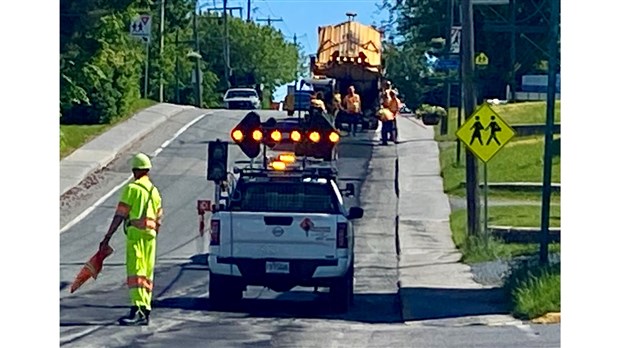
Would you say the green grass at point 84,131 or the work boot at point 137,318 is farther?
the green grass at point 84,131

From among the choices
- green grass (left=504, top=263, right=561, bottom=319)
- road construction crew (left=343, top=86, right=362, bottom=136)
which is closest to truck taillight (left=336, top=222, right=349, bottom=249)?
green grass (left=504, top=263, right=561, bottom=319)

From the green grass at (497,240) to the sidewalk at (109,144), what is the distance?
7.50 meters

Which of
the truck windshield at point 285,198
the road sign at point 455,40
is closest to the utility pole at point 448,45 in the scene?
the road sign at point 455,40

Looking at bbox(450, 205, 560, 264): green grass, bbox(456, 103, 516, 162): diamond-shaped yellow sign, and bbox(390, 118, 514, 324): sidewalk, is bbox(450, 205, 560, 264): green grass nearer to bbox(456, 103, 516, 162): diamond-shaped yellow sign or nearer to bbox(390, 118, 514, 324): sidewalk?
bbox(390, 118, 514, 324): sidewalk

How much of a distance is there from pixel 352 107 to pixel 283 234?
14.2 meters

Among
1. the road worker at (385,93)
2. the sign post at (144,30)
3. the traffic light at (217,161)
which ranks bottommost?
the traffic light at (217,161)

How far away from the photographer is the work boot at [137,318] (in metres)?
14.6

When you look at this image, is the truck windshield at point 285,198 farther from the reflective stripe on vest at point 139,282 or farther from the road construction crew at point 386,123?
the road construction crew at point 386,123

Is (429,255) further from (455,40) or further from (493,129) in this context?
(455,40)

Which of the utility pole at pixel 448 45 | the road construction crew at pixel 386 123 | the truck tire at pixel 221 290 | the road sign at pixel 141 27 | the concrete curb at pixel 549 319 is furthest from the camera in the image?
the utility pole at pixel 448 45

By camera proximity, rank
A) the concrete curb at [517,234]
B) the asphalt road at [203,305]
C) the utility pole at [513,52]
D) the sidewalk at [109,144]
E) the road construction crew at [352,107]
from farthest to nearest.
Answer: the road construction crew at [352,107], the sidewalk at [109,144], the utility pole at [513,52], the concrete curb at [517,234], the asphalt road at [203,305]

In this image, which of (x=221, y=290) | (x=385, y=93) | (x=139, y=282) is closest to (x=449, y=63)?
(x=385, y=93)

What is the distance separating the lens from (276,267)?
16.5 metres
